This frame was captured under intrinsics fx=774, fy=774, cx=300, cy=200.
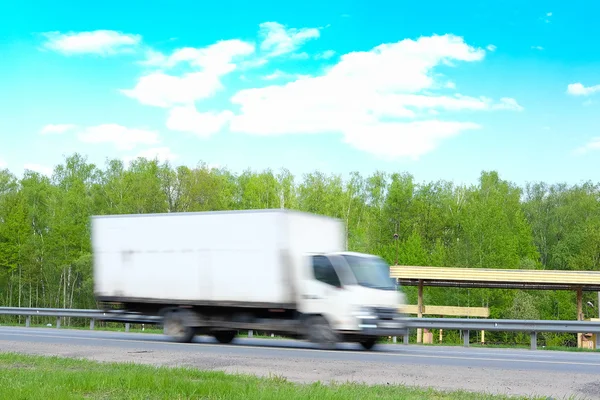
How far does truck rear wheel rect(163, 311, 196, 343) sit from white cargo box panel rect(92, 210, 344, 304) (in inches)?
17.7

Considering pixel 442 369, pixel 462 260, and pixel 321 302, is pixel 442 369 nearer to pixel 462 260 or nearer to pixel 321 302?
pixel 321 302

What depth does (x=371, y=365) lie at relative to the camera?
43.8ft

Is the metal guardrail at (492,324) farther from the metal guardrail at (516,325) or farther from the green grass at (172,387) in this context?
the green grass at (172,387)

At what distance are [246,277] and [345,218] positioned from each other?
57517 millimetres

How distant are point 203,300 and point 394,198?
5627 centimetres

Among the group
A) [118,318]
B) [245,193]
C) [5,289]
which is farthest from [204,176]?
[118,318]

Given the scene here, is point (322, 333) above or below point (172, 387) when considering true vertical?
below

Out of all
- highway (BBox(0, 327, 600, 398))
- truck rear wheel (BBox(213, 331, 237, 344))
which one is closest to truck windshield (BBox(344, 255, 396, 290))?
highway (BBox(0, 327, 600, 398))

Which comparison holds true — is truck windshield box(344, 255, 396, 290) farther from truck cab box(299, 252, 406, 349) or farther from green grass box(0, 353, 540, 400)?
green grass box(0, 353, 540, 400)

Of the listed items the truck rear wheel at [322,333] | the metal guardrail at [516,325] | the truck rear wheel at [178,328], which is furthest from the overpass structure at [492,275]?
the truck rear wheel at [322,333]

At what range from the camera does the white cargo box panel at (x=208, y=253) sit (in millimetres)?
17828

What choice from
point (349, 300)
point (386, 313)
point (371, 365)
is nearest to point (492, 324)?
point (386, 313)

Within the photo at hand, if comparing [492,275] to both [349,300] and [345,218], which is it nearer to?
[349,300]

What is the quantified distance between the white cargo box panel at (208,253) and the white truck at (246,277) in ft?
0.08
